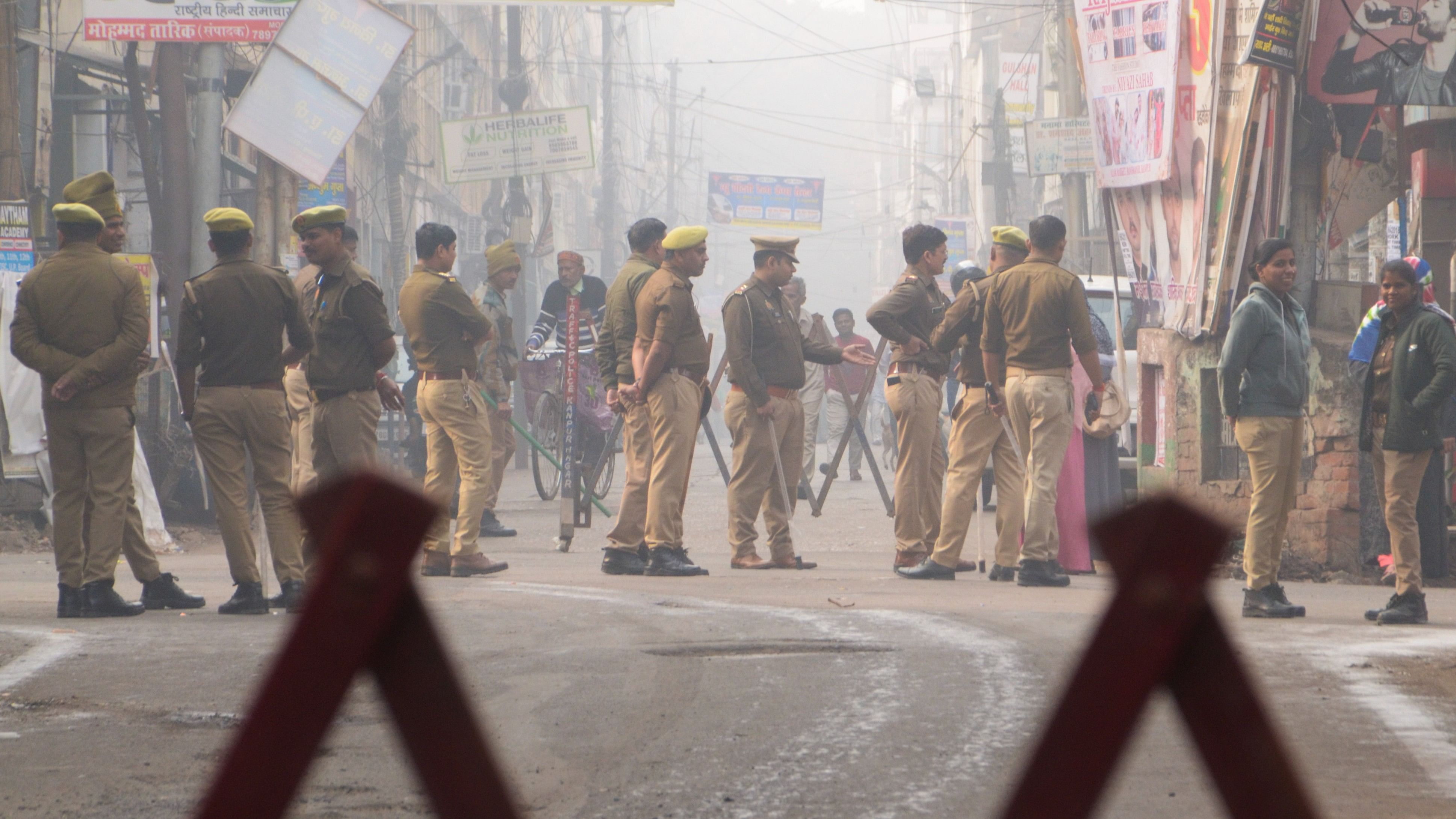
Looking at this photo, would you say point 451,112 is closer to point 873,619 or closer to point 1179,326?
point 1179,326

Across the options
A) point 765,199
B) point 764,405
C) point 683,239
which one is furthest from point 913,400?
point 765,199

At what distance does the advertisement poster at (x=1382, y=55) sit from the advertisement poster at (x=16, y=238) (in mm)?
8563

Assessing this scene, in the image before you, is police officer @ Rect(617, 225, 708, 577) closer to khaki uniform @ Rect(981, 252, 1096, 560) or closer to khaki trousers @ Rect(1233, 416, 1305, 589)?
khaki uniform @ Rect(981, 252, 1096, 560)

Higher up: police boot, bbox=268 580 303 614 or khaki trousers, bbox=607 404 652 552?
khaki trousers, bbox=607 404 652 552

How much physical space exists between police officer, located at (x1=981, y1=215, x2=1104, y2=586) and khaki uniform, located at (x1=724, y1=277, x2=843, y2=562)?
1.33 m

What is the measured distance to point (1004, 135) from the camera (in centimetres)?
3475

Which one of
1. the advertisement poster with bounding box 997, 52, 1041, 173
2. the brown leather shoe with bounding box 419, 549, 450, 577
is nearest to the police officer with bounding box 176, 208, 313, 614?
the brown leather shoe with bounding box 419, 549, 450, 577

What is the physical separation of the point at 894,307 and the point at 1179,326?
2.14m

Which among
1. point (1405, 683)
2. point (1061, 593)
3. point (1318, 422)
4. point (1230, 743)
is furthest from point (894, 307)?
point (1230, 743)

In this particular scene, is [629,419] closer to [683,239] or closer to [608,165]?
[683,239]

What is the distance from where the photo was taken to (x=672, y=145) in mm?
57562

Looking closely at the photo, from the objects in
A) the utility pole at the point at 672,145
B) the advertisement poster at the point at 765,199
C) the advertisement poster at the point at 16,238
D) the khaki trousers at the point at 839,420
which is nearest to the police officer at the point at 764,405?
the advertisement poster at the point at 16,238

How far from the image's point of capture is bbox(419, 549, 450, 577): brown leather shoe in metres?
9.05

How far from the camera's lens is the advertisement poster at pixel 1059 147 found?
2538cm
